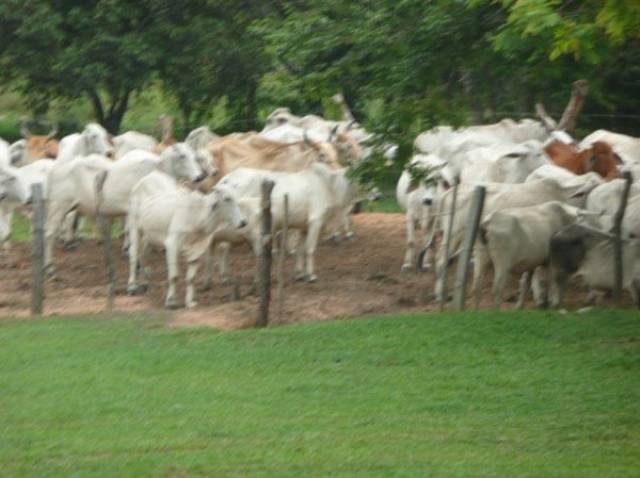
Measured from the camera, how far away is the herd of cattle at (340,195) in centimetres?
1653

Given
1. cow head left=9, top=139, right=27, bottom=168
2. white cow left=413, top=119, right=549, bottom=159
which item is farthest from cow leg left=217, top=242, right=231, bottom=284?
cow head left=9, top=139, right=27, bottom=168

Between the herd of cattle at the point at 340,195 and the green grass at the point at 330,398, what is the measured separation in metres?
1.43

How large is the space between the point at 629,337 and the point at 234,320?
14.3ft

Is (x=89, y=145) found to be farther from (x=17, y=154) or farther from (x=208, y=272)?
(x=208, y=272)

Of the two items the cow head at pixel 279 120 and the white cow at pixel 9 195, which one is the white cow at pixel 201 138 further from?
the white cow at pixel 9 195

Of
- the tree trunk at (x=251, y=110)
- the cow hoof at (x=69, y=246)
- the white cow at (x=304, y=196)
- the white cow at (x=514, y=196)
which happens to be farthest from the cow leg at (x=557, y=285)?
the tree trunk at (x=251, y=110)

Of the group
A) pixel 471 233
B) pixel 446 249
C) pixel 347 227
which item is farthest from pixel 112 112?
pixel 471 233

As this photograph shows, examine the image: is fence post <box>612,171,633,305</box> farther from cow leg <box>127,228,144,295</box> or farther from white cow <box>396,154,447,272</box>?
cow leg <box>127,228,144,295</box>

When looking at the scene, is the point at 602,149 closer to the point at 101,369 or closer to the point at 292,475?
the point at 101,369

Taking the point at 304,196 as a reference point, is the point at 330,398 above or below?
below

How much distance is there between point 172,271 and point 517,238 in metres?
3.99

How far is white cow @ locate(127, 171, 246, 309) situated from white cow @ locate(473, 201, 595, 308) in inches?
123

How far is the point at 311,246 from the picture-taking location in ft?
66.1

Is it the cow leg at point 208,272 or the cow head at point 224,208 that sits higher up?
the cow head at point 224,208
